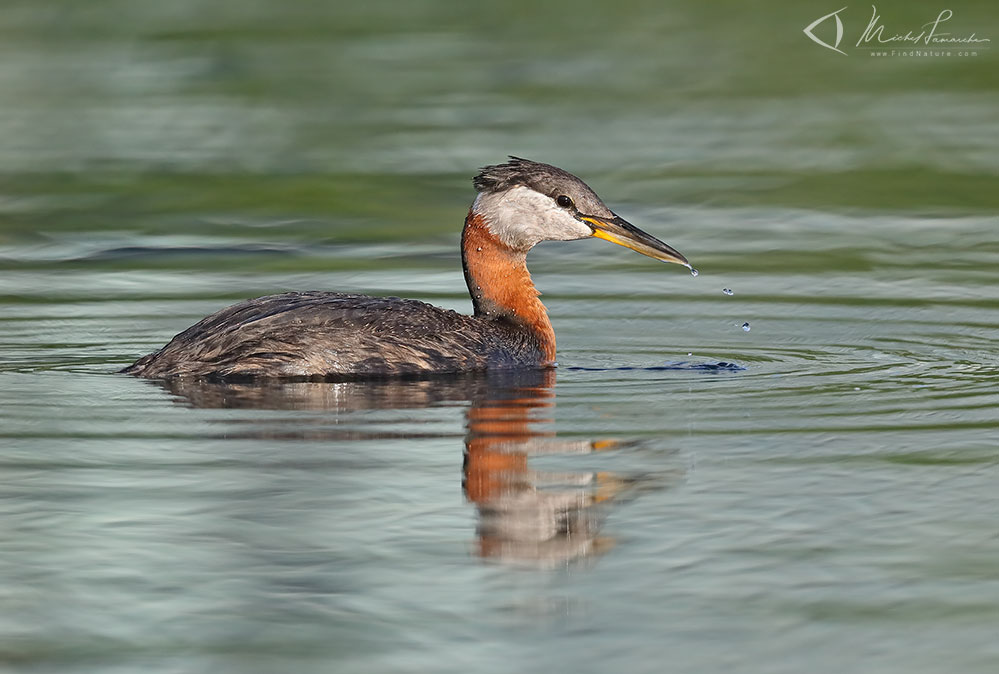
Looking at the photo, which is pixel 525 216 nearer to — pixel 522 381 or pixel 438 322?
pixel 438 322

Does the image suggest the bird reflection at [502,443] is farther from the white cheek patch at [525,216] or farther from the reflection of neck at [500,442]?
the white cheek patch at [525,216]

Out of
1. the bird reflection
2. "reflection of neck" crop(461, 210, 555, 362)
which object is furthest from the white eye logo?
the bird reflection

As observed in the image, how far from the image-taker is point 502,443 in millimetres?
8586

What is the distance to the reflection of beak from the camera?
11.6m

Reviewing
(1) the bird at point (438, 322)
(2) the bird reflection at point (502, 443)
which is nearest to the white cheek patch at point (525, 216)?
(1) the bird at point (438, 322)

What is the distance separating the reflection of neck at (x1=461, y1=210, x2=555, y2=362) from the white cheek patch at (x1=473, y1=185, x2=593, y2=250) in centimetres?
7

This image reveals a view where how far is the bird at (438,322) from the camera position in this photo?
34.5ft

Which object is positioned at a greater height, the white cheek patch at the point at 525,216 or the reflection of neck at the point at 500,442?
the white cheek patch at the point at 525,216

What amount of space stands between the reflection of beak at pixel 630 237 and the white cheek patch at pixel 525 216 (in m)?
0.06

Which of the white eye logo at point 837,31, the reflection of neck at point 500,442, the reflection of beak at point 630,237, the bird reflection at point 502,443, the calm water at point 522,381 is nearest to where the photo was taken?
the calm water at point 522,381

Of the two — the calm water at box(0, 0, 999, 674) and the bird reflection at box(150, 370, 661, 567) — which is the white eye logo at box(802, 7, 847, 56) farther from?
the bird reflection at box(150, 370, 661, 567)

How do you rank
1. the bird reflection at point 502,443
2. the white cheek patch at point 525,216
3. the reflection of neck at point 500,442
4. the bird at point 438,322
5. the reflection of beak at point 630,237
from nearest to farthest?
1. the bird reflection at point 502,443
2. the reflection of neck at point 500,442
3. the bird at point 438,322
4. the reflection of beak at point 630,237
5. the white cheek patch at point 525,216

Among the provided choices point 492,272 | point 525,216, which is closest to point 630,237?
point 525,216

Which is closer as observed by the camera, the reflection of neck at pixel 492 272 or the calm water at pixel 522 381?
the calm water at pixel 522 381
